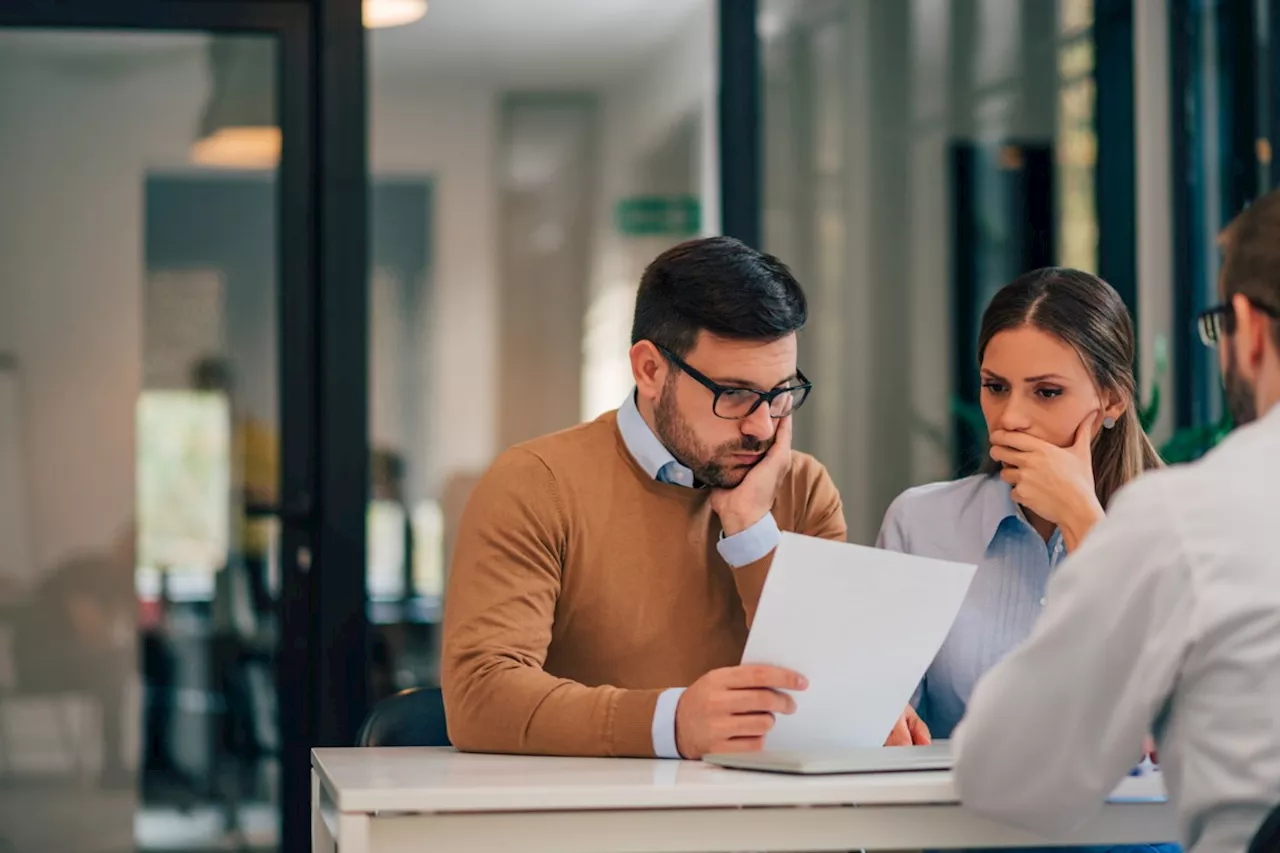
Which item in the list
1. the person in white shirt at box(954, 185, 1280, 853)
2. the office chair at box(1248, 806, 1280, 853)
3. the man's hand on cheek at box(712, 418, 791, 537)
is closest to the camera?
the office chair at box(1248, 806, 1280, 853)

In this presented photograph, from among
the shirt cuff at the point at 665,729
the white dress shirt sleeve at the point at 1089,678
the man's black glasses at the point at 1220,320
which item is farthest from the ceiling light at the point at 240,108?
the white dress shirt sleeve at the point at 1089,678

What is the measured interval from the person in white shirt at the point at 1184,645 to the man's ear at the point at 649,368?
860 millimetres

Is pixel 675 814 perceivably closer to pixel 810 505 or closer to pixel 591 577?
pixel 591 577

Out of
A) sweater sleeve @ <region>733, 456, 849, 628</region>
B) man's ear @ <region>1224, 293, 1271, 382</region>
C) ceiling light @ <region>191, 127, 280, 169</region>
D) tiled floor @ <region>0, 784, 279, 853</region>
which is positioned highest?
ceiling light @ <region>191, 127, 280, 169</region>

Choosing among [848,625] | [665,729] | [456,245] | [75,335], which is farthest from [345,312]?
[848,625]

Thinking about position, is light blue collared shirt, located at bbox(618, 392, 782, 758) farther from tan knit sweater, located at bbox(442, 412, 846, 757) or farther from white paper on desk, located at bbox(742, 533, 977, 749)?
white paper on desk, located at bbox(742, 533, 977, 749)

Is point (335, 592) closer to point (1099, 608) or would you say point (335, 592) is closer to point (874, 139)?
point (874, 139)

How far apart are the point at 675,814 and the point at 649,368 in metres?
0.82

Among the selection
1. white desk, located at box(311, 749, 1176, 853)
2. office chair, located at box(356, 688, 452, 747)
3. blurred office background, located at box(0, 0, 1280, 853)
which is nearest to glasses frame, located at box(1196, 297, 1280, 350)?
white desk, located at box(311, 749, 1176, 853)

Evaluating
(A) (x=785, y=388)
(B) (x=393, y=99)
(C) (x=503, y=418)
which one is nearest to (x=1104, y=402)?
(A) (x=785, y=388)

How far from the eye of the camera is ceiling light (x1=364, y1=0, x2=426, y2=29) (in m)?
3.92

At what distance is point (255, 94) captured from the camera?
388 centimetres

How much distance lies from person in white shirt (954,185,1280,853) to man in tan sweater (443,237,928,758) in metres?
0.58

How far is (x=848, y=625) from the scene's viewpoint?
1.83 m
